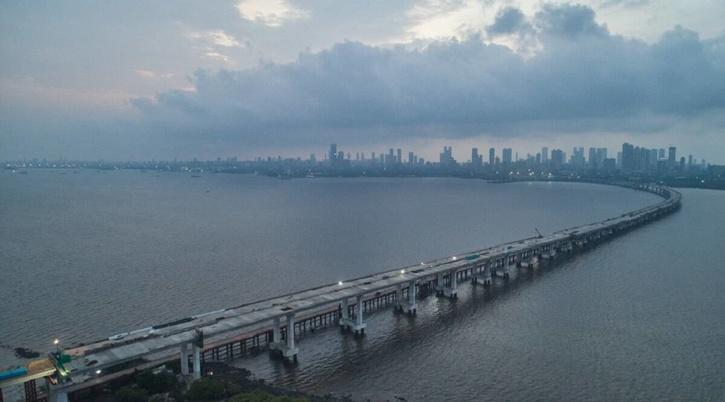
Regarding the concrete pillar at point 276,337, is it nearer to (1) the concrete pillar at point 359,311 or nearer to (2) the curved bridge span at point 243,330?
(2) the curved bridge span at point 243,330

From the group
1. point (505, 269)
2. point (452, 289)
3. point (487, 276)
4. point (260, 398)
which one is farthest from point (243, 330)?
point (505, 269)

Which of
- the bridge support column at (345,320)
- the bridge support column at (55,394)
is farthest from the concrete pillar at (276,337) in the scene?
the bridge support column at (55,394)

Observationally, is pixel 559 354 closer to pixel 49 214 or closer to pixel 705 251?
pixel 705 251

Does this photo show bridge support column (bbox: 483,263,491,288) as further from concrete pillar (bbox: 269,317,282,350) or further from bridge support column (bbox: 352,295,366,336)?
concrete pillar (bbox: 269,317,282,350)

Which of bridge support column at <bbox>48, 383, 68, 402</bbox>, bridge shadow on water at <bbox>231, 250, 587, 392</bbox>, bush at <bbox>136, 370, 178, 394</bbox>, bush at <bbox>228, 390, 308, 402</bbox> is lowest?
bridge shadow on water at <bbox>231, 250, 587, 392</bbox>

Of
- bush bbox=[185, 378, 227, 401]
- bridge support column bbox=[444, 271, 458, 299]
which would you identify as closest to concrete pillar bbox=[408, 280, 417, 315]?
bridge support column bbox=[444, 271, 458, 299]

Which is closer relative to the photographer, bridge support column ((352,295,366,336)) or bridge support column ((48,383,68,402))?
bridge support column ((48,383,68,402))

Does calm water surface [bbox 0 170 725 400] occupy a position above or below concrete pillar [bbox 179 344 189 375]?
below
